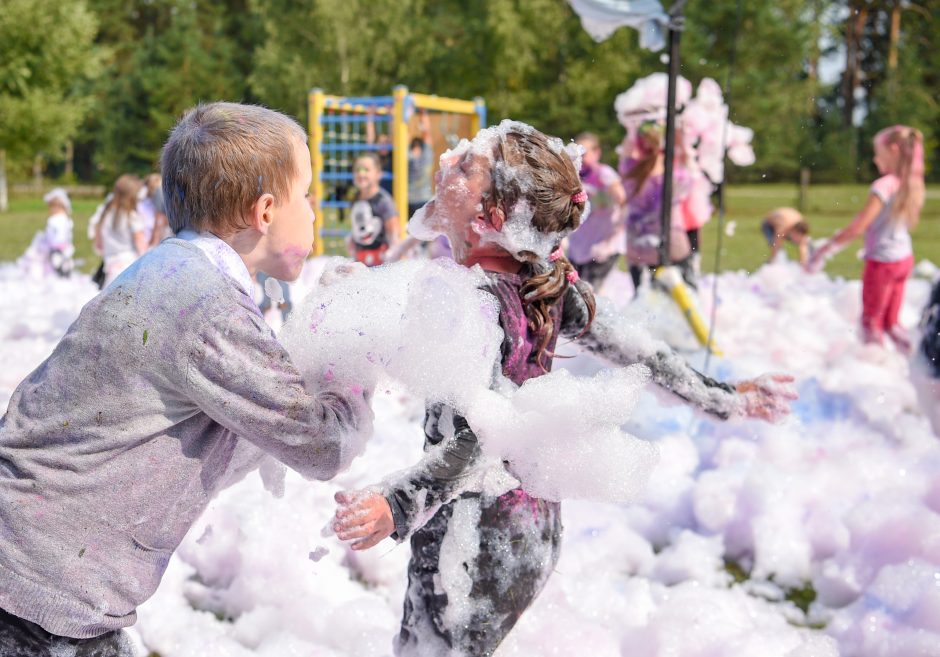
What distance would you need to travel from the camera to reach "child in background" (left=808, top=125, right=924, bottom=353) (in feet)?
20.4

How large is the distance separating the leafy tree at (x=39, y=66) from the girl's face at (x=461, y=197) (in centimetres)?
2951

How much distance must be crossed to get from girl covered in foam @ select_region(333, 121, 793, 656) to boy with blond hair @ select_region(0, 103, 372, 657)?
443mm

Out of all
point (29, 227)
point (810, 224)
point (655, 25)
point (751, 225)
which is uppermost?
point (655, 25)

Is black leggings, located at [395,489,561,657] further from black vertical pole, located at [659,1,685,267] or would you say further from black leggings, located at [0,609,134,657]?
black vertical pole, located at [659,1,685,267]

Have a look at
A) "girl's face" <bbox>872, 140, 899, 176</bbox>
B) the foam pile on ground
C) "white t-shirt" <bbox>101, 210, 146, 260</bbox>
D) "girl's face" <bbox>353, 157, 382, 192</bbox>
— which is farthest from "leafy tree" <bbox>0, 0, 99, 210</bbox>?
"girl's face" <bbox>872, 140, 899, 176</bbox>

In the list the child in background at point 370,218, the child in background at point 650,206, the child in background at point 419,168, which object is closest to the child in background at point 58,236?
the child in background at point 419,168

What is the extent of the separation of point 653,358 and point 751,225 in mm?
20794

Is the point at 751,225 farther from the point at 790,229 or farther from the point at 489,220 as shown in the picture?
the point at 489,220

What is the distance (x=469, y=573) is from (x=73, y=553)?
798 mm

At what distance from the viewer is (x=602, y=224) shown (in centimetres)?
704

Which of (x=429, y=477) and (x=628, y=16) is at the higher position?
A: (x=628, y=16)

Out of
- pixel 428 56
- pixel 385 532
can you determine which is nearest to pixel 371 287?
pixel 385 532

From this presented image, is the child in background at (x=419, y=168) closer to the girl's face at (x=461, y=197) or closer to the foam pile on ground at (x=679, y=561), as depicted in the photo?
→ the foam pile on ground at (x=679, y=561)

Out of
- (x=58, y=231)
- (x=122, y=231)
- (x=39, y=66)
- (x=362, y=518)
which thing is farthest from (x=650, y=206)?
(x=39, y=66)
